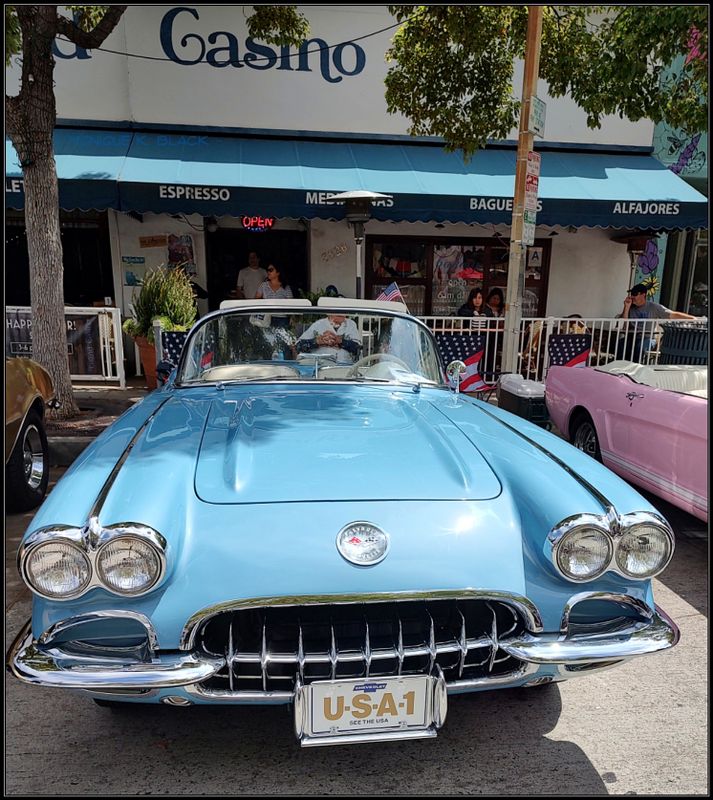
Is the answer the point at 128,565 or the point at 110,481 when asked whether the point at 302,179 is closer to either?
the point at 110,481

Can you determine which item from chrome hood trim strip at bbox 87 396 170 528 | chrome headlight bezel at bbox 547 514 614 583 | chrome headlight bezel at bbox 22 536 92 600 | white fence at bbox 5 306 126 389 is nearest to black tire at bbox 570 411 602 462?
chrome headlight bezel at bbox 547 514 614 583

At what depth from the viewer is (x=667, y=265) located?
1211 centimetres

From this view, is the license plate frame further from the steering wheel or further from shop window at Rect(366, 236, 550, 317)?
shop window at Rect(366, 236, 550, 317)

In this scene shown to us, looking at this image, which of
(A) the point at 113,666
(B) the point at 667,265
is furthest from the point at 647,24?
(B) the point at 667,265

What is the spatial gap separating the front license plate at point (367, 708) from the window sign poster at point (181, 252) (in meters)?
9.21

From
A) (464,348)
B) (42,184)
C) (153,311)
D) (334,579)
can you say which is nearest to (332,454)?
(334,579)

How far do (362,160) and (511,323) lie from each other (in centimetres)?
447

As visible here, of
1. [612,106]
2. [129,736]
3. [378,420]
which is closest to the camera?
[129,736]

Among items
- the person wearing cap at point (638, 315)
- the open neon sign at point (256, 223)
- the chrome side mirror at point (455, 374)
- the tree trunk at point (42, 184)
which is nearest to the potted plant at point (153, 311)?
the tree trunk at point (42, 184)

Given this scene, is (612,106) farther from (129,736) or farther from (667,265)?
(667,265)

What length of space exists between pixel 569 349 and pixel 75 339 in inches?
261

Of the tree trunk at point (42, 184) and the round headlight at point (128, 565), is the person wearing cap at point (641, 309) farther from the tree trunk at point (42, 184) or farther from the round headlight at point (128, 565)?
the round headlight at point (128, 565)

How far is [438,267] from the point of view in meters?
10.7

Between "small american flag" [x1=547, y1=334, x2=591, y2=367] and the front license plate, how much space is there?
270 inches
